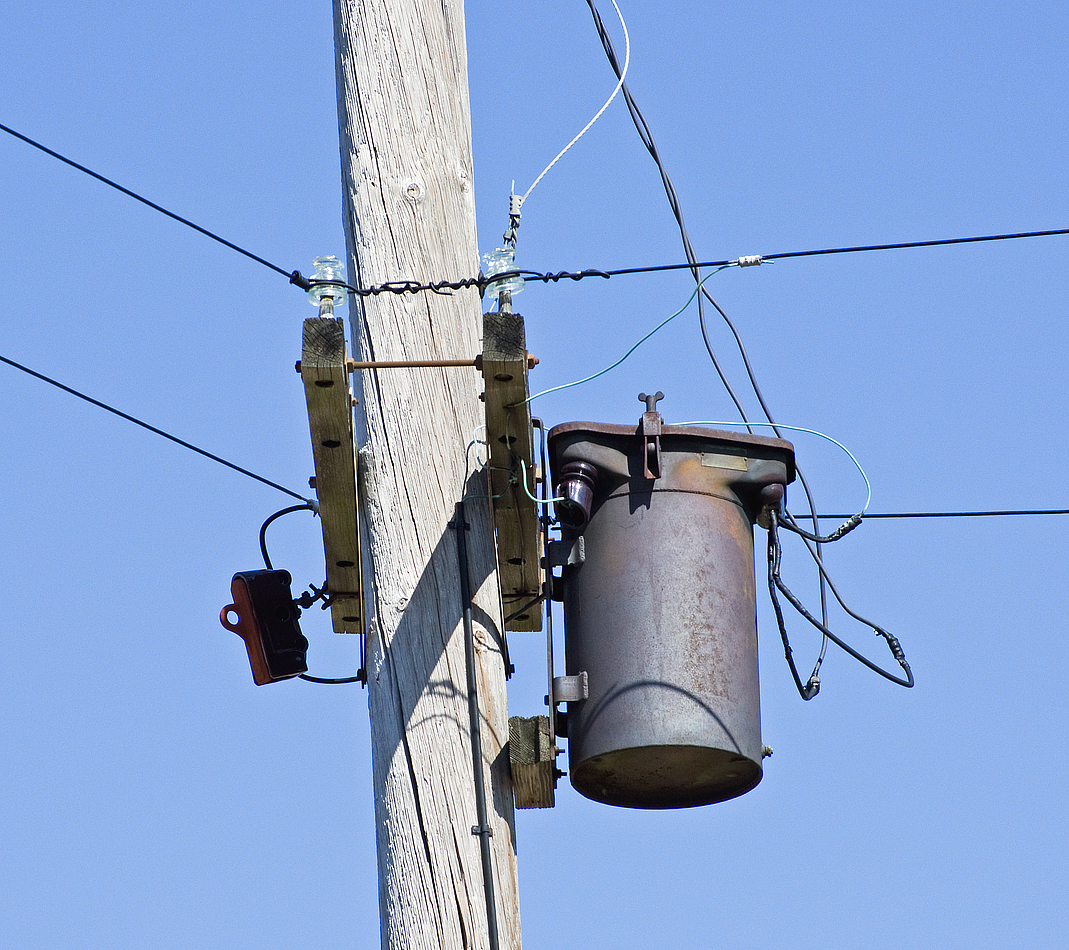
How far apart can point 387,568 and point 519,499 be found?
1.15 feet

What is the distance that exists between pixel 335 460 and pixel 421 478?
0.86ft

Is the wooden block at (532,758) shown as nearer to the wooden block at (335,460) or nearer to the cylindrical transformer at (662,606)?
the cylindrical transformer at (662,606)

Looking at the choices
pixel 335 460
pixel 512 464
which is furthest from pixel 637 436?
pixel 335 460

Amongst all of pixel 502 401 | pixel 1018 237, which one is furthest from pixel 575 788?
pixel 1018 237

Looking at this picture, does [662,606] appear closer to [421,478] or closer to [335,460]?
[421,478]

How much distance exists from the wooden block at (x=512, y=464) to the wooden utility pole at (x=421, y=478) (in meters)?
0.07

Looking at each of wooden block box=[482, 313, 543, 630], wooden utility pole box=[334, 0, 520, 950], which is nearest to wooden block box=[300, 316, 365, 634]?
wooden utility pole box=[334, 0, 520, 950]

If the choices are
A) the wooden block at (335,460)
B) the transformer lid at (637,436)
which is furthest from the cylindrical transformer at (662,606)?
the wooden block at (335,460)

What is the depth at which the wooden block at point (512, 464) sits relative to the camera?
12.2 ft

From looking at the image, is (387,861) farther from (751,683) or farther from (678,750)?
(751,683)

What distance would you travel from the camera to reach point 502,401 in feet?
12.5

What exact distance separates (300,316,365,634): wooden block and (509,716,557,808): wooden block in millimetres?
458

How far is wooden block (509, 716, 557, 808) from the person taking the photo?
12.5 feet

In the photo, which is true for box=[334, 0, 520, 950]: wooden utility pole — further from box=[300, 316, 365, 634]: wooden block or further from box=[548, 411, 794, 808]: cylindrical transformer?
box=[548, 411, 794, 808]: cylindrical transformer
